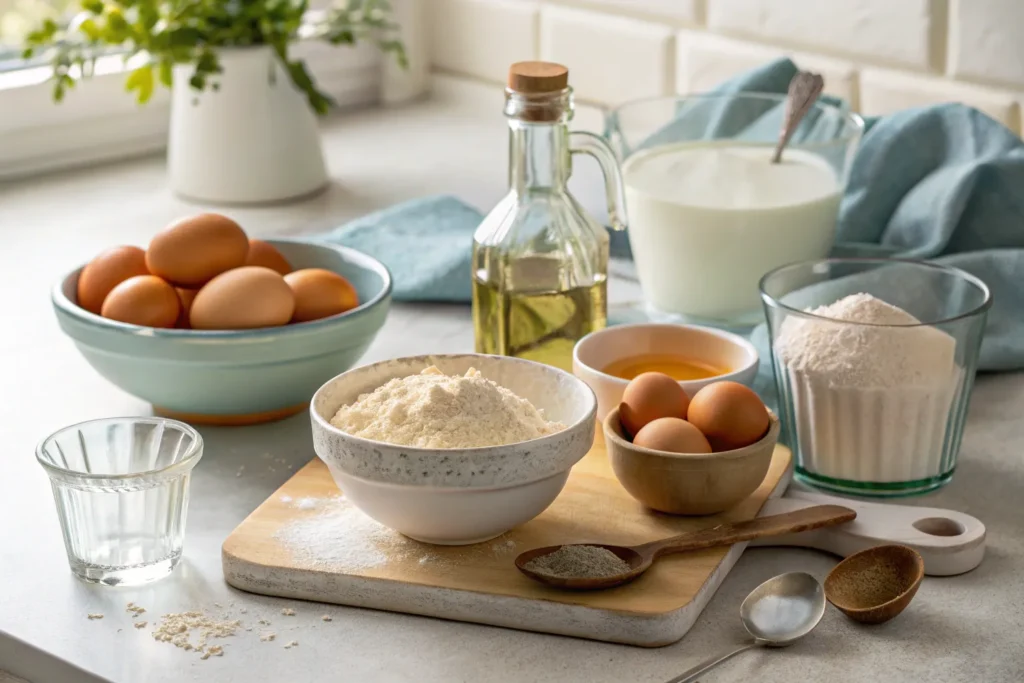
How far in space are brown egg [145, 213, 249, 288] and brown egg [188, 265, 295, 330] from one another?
26 millimetres

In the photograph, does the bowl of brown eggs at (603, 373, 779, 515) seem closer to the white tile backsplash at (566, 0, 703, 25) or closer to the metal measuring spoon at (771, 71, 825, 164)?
the metal measuring spoon at (771, 71, 825, 164)

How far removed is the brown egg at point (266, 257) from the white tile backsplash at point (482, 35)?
3.11 feet

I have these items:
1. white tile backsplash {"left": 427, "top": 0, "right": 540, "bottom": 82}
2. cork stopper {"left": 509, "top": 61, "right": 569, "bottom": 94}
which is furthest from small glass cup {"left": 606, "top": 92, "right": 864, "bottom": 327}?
white tile backsplash {"left": 427, "top": 0, "right": 540, "bottom": 82}

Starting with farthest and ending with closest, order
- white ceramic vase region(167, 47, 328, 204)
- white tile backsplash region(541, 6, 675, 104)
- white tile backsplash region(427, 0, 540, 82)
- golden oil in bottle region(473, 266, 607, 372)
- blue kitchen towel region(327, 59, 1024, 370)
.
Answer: white tile backsplash region(427, 0, 540, 82) < white tile backsplash region(541, 6, 675, 104) < white ceramic vase region(167, 47, 328, 204) < blue kitchen towel region(327, 59, 1024, 370) < golden oil in bottle region(473, 266, 607, 372)

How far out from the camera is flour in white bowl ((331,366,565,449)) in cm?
79

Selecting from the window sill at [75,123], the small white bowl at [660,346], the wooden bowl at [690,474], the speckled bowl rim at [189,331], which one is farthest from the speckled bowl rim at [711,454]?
the window sill at [75,123]

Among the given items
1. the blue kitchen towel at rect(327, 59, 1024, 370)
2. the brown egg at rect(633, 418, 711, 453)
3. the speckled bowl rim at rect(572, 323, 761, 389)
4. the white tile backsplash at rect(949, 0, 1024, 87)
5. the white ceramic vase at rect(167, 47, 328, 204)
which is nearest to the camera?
the brown egg at rect(633, 418, 711, 453)

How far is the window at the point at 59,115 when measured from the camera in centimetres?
169

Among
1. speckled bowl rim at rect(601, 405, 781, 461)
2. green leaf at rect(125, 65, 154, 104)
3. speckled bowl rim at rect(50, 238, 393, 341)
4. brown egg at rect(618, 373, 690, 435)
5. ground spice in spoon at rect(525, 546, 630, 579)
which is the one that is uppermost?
green leaf at rect(125, 65, 154, 104)

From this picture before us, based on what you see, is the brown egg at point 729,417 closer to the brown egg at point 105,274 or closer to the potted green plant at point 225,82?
the brown egg at point 105,274

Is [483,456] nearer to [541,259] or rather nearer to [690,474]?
[690,474]

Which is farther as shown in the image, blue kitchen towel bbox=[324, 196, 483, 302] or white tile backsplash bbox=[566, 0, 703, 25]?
white tile backsplash bbox=[566, 0, 703, 25]

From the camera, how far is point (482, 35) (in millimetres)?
1999

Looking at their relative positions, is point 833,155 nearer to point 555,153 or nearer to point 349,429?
point 555,153
